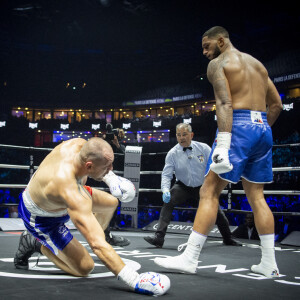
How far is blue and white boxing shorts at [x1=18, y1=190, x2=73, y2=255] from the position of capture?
1.92 m

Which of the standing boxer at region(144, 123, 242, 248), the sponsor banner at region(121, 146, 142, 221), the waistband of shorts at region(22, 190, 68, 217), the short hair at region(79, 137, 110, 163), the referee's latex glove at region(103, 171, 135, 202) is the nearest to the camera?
the short hair at region(79, 137, 110, 163)

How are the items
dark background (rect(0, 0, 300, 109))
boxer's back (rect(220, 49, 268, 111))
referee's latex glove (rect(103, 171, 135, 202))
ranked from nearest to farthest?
referee's latex glove (rect(103, 171, 135, 202))
boxer's back (rect(220, 49, 268, 111))
dark background (rect(0, 0, 300, 109))

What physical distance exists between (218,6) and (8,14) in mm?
12905

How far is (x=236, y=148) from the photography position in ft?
6.80

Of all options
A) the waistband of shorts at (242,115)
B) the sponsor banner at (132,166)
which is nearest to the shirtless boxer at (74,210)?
the waistband of shorts at (242,115)

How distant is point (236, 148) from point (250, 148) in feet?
0.28

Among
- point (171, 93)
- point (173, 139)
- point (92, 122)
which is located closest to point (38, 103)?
point (92, 122)

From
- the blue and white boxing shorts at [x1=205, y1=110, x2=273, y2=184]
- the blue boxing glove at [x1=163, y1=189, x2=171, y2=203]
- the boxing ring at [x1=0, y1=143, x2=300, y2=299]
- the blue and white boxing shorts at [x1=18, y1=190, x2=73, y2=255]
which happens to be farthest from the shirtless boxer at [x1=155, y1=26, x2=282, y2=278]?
the blue boxing glove at [x1=163, y1=189, x2=171, y2=203]

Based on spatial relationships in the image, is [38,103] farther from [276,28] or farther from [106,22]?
[276,28]

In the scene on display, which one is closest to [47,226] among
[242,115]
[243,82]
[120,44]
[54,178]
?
[54,178]

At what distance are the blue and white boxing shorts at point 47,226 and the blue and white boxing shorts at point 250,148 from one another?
3.08 feet

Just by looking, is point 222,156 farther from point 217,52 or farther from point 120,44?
point 120,44

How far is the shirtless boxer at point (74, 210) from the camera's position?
1.51 meters

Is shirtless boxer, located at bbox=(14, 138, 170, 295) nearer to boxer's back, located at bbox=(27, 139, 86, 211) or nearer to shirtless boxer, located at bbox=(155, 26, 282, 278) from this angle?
boxer's back, located at bbox=(27, 139, 86, 211)
